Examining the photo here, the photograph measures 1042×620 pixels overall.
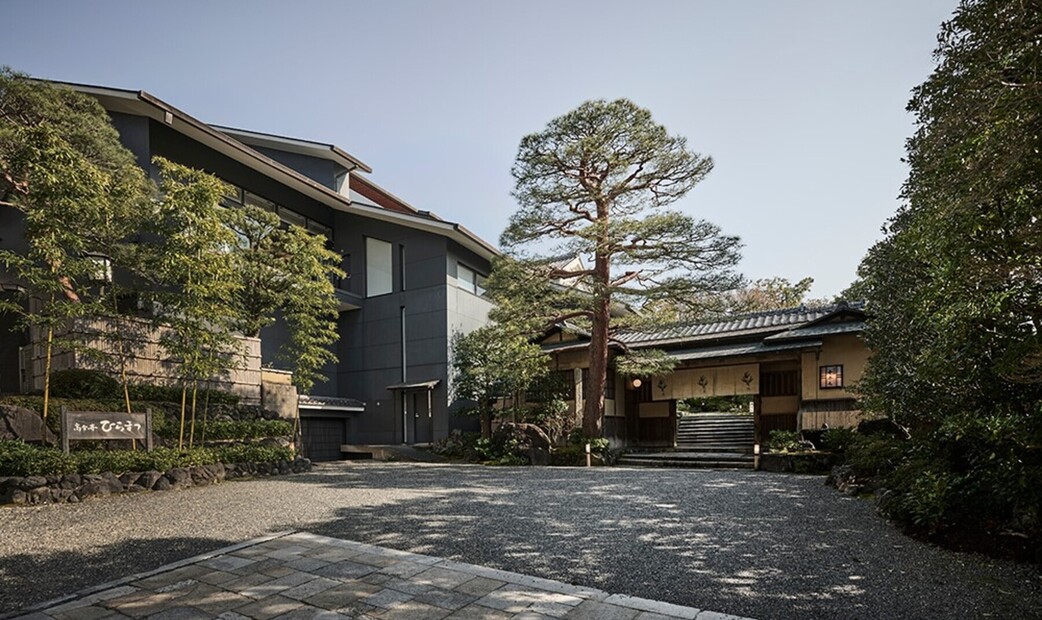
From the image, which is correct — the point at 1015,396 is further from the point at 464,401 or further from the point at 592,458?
the point at 464,401

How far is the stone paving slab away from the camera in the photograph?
3410 millimetres

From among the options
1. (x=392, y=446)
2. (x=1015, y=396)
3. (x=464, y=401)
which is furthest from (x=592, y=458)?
(x=1015, y=396)

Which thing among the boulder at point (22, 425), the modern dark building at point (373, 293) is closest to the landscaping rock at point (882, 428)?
the modern dark building at point (373, 293)

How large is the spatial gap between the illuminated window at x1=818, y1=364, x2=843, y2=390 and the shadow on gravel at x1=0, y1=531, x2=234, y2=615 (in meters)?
12.8

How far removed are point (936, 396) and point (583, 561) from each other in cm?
423

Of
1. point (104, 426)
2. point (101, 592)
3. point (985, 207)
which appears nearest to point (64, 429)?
point (104, 426)

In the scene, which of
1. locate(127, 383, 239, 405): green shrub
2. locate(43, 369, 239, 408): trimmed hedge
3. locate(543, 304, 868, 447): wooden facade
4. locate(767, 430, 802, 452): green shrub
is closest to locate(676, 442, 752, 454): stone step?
locate(543, 304, 868, 447): wooden facade

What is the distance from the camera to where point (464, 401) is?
17.3m

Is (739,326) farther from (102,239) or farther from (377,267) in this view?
(102,239)

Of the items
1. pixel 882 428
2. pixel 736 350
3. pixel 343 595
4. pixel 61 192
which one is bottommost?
pixel 343 595

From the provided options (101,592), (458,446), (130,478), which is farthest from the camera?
(458,446)

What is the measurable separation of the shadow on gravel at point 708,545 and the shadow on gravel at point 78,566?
4.51 ft

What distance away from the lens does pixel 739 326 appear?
15352 mm

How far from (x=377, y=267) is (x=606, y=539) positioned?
1551 centimetres
